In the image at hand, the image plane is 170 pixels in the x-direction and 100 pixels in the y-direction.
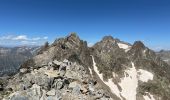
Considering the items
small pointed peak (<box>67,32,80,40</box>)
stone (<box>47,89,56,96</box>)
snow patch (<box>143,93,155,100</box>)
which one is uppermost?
small pointed peak (<box>67,32,80,40</box>)

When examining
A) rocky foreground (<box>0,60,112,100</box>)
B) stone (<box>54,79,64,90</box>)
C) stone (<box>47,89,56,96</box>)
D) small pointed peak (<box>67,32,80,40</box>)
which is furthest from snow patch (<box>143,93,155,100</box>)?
stone (<box>47,89,56,96</box>)

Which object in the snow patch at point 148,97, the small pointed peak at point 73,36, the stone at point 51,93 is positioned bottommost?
the snow patch at point 148,97

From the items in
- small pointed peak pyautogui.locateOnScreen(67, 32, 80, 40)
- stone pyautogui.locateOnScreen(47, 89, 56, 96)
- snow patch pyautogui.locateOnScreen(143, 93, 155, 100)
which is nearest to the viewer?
stone pyautogui.locateOnScreen(47, 89, 56, 96)

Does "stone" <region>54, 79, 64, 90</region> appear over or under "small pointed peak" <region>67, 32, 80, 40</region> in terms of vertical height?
under

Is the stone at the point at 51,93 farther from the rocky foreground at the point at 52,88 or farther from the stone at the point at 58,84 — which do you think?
the stone at the point at 58,84

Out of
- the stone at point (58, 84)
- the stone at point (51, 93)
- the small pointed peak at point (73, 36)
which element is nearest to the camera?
the stone at point (51, 93)

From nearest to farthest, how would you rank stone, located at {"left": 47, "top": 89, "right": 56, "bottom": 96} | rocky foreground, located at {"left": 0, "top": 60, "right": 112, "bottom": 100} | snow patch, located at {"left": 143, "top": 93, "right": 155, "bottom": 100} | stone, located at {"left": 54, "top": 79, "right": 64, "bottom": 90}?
rocky foreground, located at {"left": 0, "top": 60, "right": 112, "bottom": 100} < stone, located at {"left": 47, "top": 89, "right": 56, "bottom": 96} < stone, located at {"left": 54, "top": 79, "right": 64, "bottom": 90} < snow patch, located at {"left": 143, "top": 93, "right": 155, "bottom": 100}

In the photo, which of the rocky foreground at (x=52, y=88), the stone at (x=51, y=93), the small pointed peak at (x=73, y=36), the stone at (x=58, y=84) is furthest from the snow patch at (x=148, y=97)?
the stone at (x=51, y=93)

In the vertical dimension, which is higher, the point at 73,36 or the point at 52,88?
the point at 73,36

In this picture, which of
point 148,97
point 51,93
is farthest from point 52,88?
point 148,97

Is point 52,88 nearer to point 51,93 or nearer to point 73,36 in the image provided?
point 51,93

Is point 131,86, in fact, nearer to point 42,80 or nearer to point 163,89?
point 163,89

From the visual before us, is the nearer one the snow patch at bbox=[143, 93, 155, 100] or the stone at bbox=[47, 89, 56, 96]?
the stone at bbox=[47, 89, 56, 96]

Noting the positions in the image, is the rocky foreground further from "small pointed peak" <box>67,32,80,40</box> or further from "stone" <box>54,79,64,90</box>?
"small pointed peak" <box>67,32,80,40</box>
